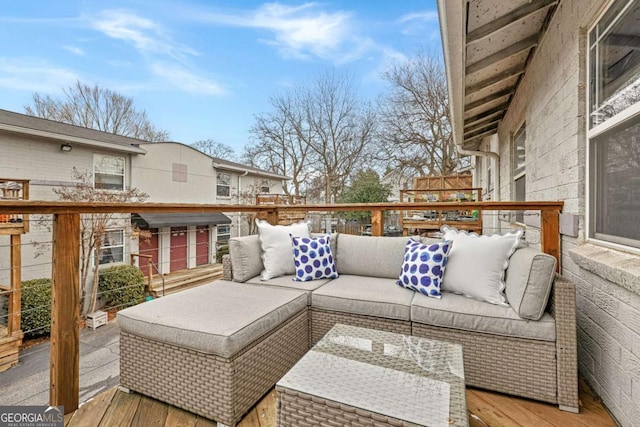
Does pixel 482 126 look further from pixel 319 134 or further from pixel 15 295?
pixel 319 134

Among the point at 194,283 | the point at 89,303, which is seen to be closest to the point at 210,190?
the point at 194,283

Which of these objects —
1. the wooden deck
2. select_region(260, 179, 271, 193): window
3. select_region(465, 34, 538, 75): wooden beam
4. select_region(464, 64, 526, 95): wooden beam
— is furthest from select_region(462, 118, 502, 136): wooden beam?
select_region(260, 179, 271, 193): window

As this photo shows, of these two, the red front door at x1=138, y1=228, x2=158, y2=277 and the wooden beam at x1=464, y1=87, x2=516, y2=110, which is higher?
the wooden beam at x1=464, y1=87, x2=516, y2=110

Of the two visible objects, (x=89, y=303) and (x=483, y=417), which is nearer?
(x=483, y=417)

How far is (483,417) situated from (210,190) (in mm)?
10679

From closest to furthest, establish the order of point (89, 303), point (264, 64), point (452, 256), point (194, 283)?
point (452, 256) → point (89, 303) → point (194, 283) → point (264, 64)

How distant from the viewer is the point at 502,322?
5.82 feet

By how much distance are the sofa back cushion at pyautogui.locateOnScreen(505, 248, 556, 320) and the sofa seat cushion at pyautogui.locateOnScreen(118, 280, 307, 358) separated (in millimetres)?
1342

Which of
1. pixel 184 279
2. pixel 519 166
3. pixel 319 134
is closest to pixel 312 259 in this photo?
pixel 519 166

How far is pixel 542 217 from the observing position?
2379 millimetres

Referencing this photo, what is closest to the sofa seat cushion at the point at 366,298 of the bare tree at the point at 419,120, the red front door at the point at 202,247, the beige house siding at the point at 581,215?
the beige house siding at the point at 581,215

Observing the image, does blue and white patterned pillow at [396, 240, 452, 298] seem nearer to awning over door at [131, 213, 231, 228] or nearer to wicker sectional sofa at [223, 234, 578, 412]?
wicker sectional sofa at [223, 234, 578, 412]

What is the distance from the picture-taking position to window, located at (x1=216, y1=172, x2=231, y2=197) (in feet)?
37.7

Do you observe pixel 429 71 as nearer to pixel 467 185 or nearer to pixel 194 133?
pixel 467 185
